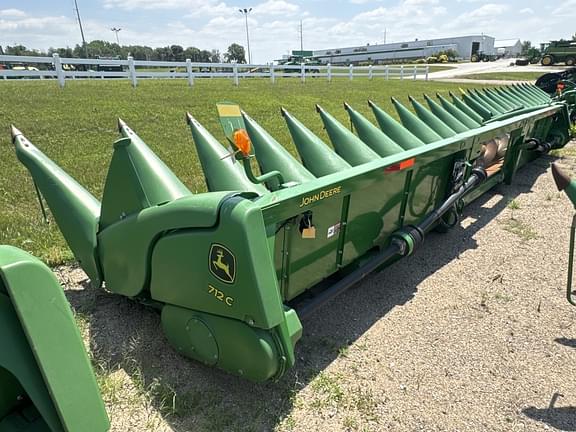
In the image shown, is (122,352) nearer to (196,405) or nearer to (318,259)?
(196,405)

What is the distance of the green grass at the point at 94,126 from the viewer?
4.23 metres

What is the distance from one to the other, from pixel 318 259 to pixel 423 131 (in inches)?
85.7

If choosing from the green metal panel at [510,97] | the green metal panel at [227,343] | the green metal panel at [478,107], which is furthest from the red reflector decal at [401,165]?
the green metal panel at [510,97]

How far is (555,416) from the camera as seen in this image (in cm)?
219

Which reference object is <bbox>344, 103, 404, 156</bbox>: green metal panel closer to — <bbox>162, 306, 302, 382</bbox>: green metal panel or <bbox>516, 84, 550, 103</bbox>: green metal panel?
<bbox>162, 306, 302, 382</bbox>: green metal panel

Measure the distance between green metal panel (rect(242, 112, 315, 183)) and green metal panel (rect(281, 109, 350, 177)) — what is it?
0.45ft

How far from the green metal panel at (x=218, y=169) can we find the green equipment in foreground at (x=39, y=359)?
142 centimetres

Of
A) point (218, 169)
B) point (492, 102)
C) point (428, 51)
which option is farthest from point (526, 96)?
point (428, 51)

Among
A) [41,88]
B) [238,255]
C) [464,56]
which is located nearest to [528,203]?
[238,255]

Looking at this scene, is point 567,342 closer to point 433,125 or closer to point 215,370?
point 215,370

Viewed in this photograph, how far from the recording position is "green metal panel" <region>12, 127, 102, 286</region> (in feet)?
9.00

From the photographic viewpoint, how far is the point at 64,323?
128 cm

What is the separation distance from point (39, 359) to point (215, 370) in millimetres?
1342

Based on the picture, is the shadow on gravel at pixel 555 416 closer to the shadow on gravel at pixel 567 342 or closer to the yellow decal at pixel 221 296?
the shadow on gravel at pixel 567 342
